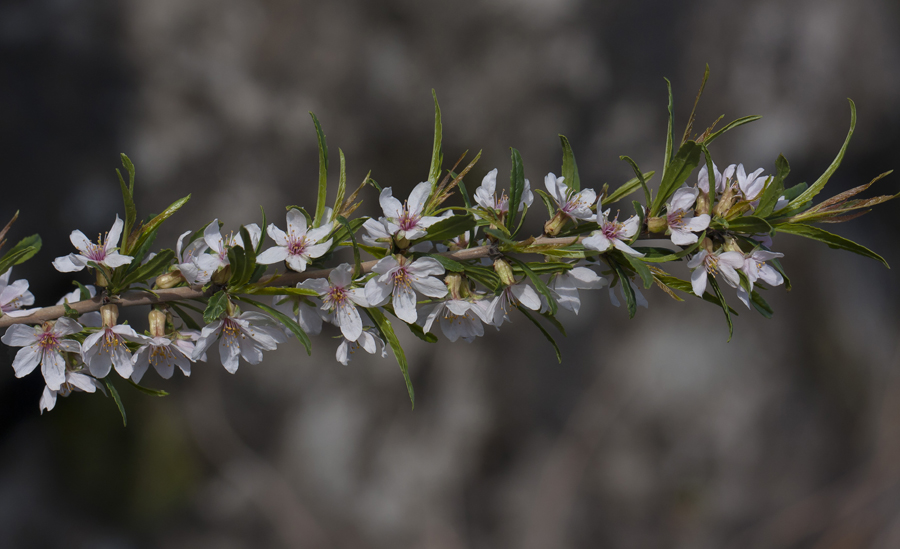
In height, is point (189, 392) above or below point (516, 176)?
below

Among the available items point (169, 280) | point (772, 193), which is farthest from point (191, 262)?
point (772, 193)

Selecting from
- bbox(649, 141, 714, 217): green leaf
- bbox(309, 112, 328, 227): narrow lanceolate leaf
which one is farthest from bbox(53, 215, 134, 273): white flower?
bbox(649, 141, 714, 217): green leaf

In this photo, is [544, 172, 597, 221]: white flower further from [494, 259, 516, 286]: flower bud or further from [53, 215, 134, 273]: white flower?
[53, 215, 134, 273]: white flower

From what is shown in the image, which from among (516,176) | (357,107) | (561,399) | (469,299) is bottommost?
(561,399)

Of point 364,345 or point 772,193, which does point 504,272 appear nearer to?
point 364,345

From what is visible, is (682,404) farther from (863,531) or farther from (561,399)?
(863,531)

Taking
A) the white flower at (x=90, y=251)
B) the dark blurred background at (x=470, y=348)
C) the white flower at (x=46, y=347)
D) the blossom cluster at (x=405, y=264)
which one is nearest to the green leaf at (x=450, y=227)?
the blossom cluster at (x=405, y=264)

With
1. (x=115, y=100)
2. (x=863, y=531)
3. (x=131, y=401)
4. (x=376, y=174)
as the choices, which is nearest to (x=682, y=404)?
(x=863, y=531)

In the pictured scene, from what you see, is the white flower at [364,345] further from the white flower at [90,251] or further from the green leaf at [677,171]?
the green leaf at [677,171]
